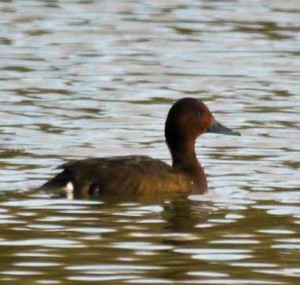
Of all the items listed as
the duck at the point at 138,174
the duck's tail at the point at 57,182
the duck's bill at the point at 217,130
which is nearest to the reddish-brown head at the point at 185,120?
the duck at the point at 138,174

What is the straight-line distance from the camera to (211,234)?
12.9 m

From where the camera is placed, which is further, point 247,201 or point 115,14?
point 115,14

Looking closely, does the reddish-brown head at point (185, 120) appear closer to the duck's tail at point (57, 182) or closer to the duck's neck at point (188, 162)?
the duck's neck at point (188, 162)

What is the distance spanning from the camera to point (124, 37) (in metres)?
25.3

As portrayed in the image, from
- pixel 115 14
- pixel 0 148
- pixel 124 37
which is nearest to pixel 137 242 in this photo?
pixel 0 148

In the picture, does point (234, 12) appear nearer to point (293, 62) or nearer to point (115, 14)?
point (115, 14)

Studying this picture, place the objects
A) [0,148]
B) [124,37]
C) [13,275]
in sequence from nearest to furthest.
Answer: [13,275] → [0,148] → [124,37]

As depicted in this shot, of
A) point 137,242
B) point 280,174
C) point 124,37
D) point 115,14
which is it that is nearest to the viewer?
point 137,242

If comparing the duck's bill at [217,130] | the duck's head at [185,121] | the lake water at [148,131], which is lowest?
the lake water at [148,131]

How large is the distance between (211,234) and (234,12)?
1501cm

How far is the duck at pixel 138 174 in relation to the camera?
47.7 ft

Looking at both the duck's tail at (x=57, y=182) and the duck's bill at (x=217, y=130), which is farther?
the duck's bill at (x=217, y=130)

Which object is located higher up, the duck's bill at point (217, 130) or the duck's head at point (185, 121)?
the duck's head at point (185, 121)

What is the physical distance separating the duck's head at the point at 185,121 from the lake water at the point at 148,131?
0.45 m
